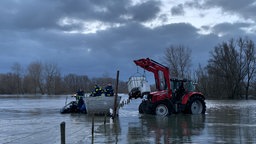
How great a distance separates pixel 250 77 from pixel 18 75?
88032 mm

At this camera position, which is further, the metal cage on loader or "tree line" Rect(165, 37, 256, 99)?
"tree line" Rect(165, 37, 256, 99)

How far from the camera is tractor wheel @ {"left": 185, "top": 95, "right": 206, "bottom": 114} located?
80.3 ft

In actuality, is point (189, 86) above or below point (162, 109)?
above

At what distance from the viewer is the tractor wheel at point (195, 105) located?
24484 millimetres

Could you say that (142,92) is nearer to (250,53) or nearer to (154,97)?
(154,97)

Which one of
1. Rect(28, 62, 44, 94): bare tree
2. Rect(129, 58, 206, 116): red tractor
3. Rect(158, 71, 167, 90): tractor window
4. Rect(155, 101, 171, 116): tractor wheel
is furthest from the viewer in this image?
Rect(28, 62, 44, 94): bare tree

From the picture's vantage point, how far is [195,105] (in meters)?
24.8

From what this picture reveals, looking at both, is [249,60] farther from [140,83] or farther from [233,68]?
[140,83]

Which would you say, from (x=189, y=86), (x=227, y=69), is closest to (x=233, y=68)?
(x=227, y=69)

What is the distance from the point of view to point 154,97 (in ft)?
77.9

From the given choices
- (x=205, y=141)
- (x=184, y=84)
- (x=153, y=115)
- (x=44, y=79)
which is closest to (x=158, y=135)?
(x=205, y=141)

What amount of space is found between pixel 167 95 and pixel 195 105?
7.45 ft

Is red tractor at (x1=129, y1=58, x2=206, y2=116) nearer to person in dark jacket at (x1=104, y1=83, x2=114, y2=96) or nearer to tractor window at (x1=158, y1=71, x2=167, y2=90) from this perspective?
tractor window at (x1=158, y1=71, x2=167, y2=90)

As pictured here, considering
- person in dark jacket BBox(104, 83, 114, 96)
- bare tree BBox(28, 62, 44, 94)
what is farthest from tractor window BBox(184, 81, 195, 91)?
bare tree BBox(28, 62, 44, 94)
